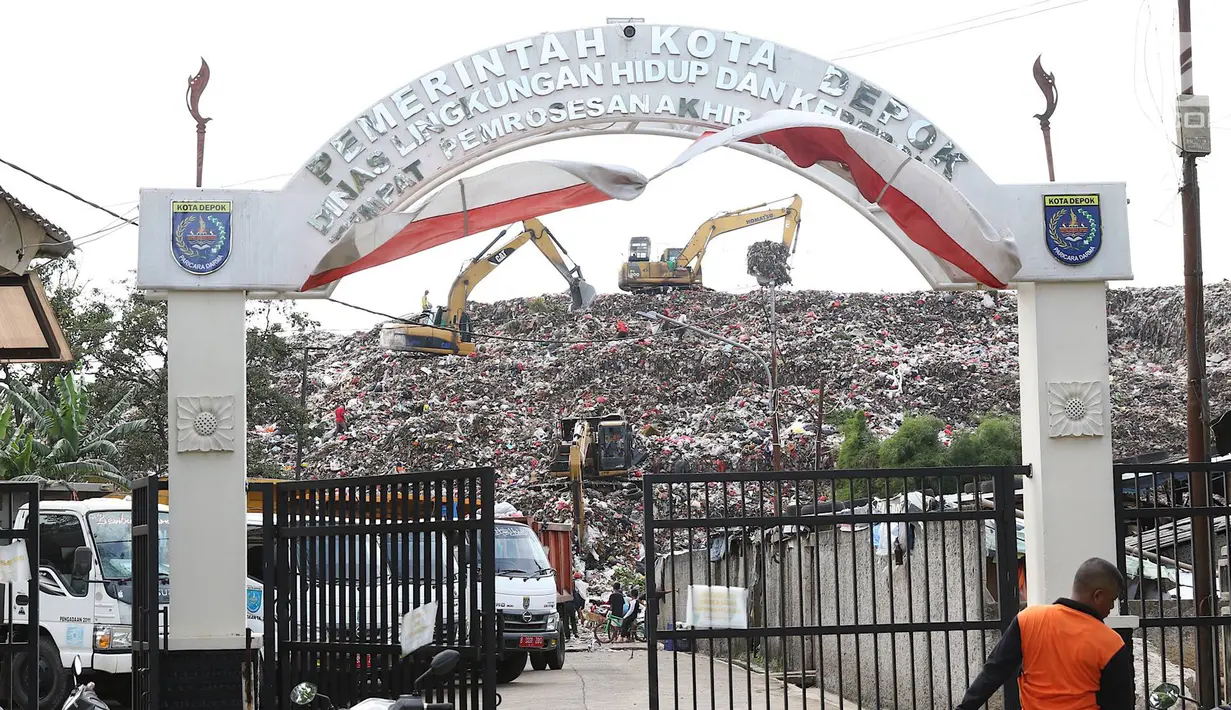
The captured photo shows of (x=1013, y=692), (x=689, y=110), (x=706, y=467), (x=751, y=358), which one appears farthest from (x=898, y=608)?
(x=751, y=358)

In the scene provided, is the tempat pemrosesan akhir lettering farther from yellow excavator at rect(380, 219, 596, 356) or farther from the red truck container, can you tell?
yellow excavator at rect(380, 219, 596, 356)

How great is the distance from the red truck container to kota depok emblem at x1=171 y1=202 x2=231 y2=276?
16070 millimetres

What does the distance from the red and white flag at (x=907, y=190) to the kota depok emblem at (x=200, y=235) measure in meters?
3.46

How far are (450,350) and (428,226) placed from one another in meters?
33.9

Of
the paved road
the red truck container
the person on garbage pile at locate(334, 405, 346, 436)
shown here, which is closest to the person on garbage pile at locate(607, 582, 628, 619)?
the red truck container

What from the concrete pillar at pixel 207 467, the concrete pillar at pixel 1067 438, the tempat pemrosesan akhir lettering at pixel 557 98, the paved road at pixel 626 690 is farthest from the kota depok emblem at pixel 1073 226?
the concrete pillar at pixel 207 467

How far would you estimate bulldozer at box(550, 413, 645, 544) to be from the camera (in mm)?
36031

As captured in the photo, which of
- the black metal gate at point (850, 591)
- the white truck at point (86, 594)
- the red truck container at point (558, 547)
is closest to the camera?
the black metal gate at point (850, 591)

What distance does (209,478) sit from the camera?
8.48 metres

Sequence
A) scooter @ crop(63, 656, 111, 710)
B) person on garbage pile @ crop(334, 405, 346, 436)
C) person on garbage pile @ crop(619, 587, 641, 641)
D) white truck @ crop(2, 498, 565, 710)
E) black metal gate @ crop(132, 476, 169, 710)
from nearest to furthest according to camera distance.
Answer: scooter @ crop(63, 656, 111, 710) < black metal gate @ crop(132, 476, 169, 710) < white truck @ crop(2, 498, 565, 710) < person on garbage pile @ crop(619, 587, 641, 641) < person on garbage pile @ crop(334, 405, 346, 436)

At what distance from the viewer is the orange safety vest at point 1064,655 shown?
5.41 metres

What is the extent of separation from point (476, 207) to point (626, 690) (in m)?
9.36

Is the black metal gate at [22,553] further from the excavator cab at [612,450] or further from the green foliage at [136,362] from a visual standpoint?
the excavator cab at [612,450]

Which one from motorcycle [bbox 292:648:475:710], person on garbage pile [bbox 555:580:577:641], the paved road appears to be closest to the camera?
motorcycle [bbox 292:648:475:710]
